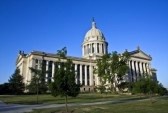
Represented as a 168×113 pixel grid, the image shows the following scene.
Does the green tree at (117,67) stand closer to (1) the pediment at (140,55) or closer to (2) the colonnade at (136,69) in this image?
(2) the colonnade at (136,69)

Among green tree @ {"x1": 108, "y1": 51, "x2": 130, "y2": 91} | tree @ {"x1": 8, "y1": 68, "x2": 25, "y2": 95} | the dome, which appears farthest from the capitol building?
green tree @ {"x1": 108, "y1": 51, "x2": 130, "y2": 91}

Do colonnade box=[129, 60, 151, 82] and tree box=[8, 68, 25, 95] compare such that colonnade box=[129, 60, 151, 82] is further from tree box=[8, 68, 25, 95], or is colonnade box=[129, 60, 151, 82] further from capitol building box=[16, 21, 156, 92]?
tree box=[8, 68, 25, 95]

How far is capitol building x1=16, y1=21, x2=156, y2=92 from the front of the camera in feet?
284

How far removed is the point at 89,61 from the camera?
102 m

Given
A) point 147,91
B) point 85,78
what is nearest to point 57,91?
point 147,91

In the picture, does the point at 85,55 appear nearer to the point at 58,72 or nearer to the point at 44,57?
the point at 44,57

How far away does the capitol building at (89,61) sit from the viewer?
284 feet

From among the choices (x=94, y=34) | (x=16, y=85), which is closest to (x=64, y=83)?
(x=16, y=85)

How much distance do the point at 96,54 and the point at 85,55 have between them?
8.74 m

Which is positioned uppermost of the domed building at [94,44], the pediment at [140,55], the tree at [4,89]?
the domed building at [94,44]

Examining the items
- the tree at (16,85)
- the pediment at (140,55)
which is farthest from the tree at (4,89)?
the pediment at (140,55)

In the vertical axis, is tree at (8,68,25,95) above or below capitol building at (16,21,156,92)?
below

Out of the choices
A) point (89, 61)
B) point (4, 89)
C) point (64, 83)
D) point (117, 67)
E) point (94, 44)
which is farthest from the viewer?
point (94, 44)

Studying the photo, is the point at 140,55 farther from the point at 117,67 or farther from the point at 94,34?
the point at 117,67
